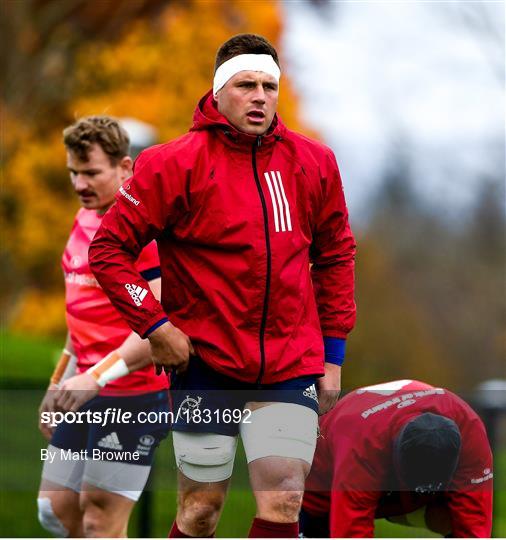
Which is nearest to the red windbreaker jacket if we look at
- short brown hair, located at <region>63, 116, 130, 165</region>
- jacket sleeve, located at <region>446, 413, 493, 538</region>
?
jacket sleeve, located at <region>446, 413, 493, 538</region>

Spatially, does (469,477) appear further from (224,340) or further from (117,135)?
(117,135)

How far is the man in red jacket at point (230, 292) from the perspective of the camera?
494cm

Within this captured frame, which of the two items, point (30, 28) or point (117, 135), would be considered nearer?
point (117, 135)

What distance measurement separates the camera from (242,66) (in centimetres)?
516

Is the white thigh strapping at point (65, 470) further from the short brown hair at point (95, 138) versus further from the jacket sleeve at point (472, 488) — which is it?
the jacket sleeve at point (472, 488)

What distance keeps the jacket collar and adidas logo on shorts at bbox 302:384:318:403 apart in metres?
1.01

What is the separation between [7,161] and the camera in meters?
20.6

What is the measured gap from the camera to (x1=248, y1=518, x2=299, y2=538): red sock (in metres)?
4.84

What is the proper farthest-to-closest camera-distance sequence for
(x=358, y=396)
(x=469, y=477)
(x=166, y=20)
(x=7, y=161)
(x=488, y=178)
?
(x=488, y=178) < (x=166, y=20) < (x=7, y=161) < (x=358, y=396) < (x=469, y=477)

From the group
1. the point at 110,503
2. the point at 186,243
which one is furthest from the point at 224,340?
the point at 110,503

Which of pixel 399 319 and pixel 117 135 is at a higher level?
pixel 117 135

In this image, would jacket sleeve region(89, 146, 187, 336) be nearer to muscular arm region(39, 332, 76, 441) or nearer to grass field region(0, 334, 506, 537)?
muscular arm region(39, 332, 76, 441)

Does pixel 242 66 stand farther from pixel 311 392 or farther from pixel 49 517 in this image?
pixel 49 517

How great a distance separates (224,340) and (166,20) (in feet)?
58.0
